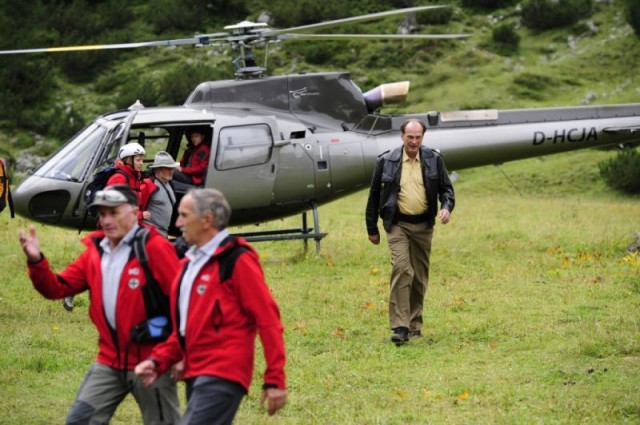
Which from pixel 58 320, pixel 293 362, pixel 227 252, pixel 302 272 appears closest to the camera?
pixel 227 252

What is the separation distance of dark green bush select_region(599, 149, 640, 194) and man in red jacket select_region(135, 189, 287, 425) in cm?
1915

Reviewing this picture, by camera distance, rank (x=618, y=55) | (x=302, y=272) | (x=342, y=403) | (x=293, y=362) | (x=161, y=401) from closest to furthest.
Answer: (x=161, y=401), (x=342, y=403), (x=293, y=362), (x=302, y=272), (x=618, y=55)

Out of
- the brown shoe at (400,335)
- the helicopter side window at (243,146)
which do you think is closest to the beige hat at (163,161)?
the brown shoe at (400,335)

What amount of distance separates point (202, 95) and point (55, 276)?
8.90 metres

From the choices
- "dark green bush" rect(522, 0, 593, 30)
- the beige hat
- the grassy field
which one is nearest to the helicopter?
the grassy field

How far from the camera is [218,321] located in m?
5.01

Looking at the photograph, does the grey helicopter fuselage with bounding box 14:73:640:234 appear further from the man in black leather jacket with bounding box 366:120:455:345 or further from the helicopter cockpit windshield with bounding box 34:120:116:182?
the man in black leather jacket with bounding box 366:120:455:345

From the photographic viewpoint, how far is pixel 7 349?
956cm

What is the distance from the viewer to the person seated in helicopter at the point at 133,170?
9977mm

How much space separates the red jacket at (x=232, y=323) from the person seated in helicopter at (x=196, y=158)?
8.40m

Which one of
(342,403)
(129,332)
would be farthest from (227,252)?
(342,403)

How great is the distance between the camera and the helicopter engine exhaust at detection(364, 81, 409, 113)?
573 inches

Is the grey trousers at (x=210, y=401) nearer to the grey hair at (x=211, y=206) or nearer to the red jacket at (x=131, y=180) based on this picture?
the grey hair at (x=211, y=206)

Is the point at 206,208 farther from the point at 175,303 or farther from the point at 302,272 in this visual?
the point at 302,272
